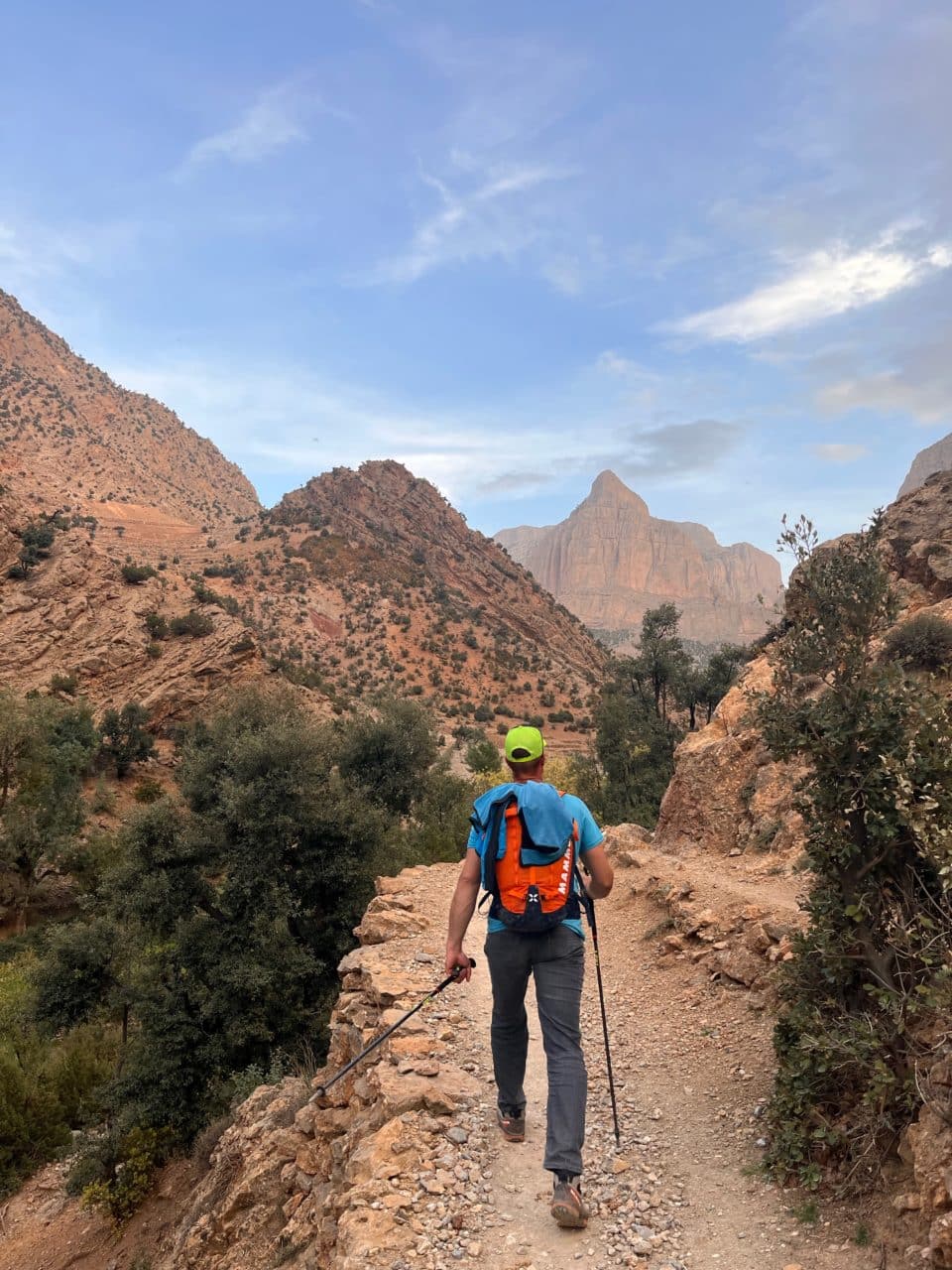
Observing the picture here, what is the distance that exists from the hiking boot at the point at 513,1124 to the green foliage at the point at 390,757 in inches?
689

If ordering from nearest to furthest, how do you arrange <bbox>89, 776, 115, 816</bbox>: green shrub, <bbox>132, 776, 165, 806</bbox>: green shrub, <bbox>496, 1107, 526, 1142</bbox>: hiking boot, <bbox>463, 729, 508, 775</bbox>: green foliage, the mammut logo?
the mammut logo, <bbox>496, 1107, 526, 1142</bbox>: hiking boot, <bbox>89, 776, 115, 816</bbox>: green shrub, <bbox>132, 776, 165, 806</bbox>: green shrub, <bbox>463, 729, 508, 775</bbox>: green foliage

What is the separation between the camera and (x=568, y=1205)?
383 cm

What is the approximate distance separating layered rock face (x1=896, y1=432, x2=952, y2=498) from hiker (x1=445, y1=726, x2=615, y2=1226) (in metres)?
168

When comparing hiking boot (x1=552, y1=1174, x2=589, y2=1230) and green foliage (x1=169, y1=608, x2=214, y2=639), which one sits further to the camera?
green foliage (x1=169, y1=608, x2=214, y2=639)

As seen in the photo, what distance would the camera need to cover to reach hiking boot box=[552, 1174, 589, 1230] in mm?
3836

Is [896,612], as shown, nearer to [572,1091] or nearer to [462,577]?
[572,1091]

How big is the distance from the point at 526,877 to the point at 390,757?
63.4 ft

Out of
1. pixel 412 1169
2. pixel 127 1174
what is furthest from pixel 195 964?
pixel 412 1169

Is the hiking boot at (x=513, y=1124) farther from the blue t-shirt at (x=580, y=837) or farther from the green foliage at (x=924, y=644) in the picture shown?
the green foliage at (x=924, y=644)

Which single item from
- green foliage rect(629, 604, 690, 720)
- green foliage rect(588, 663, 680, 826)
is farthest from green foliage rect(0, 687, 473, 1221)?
green foliage rect(629, 604, 690, 720)

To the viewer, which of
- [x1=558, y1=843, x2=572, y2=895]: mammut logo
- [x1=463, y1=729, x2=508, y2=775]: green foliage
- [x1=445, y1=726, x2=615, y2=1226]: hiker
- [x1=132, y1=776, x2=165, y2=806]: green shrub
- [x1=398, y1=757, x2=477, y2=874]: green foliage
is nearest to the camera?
[x1=445, y1=726, x2=615, y2=1226]: hiker

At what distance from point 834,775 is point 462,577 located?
74009 millimetres

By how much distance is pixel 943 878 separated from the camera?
375 centimetres

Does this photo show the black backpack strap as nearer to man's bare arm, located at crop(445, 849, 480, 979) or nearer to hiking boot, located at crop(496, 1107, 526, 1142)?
man's bare arm, located at crop(445, 849, 480, 979)
